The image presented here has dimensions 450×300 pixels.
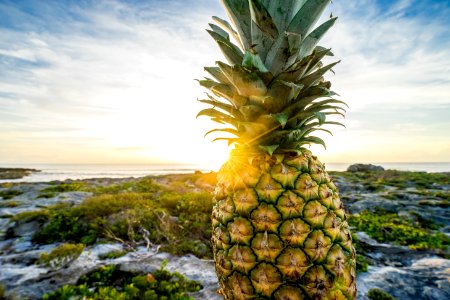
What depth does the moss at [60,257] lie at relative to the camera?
460cm

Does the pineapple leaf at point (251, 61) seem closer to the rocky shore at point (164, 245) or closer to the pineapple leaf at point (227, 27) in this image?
the pineapple leaf at point (227, 27)

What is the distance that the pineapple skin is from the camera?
2424 millimetres

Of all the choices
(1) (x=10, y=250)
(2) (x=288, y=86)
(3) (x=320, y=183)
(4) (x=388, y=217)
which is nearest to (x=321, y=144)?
(3) (x=320, y=183)

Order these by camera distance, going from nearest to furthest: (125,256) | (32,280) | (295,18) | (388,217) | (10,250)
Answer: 1. (295,18)
2. (32,280)
3. (125,256)
4. (10,250)
5. (388,217)

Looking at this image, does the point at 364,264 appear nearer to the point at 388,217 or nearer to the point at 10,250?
the point at 388,217

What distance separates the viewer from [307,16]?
276 centimetres

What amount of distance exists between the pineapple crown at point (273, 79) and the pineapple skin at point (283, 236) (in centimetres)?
32

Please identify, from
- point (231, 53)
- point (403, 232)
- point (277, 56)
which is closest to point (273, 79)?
point (277, 56)

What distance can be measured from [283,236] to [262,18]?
224 centimetres

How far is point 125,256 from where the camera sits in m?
5.44

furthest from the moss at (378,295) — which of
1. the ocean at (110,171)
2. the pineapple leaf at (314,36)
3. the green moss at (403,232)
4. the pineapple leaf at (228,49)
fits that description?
the ocean at (110,171)

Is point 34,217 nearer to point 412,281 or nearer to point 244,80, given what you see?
point 244,80

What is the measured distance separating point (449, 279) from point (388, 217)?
5286mm

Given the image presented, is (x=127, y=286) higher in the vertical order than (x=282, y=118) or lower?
lower
